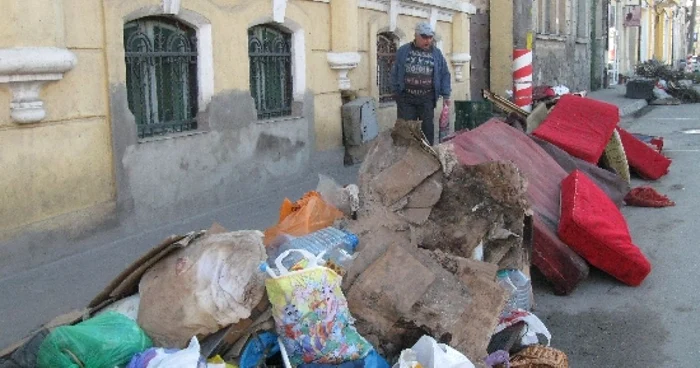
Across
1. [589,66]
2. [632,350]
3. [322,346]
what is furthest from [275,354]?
[589,66]

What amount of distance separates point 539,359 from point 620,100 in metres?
22.4

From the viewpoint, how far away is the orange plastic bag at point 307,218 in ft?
16.3

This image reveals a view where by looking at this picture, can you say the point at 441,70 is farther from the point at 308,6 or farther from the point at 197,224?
the point at 197,224

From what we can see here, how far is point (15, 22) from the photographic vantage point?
17.5ft

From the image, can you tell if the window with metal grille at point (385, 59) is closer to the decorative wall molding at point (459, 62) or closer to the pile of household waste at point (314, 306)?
the decorative wall molding at point (459, 62)

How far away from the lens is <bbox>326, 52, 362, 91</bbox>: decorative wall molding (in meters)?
9.67

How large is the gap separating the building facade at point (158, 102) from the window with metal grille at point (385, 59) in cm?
84

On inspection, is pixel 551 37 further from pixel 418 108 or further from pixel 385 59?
pixel 418 108

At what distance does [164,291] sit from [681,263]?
4372 mm

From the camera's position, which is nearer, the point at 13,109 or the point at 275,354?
the point at 275,354

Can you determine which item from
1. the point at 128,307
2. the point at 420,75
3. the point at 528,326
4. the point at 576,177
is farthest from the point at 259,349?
the point at 420,75

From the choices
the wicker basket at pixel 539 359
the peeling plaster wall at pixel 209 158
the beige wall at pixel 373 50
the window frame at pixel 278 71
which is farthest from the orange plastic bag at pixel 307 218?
the beige wall at pixel 373 50

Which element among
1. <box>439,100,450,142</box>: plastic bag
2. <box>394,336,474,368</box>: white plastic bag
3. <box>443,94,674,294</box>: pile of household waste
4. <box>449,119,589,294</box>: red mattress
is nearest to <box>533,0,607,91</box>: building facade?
<box>439,100,450,142</box>: plastic bag

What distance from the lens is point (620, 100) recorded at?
82.1 ft
